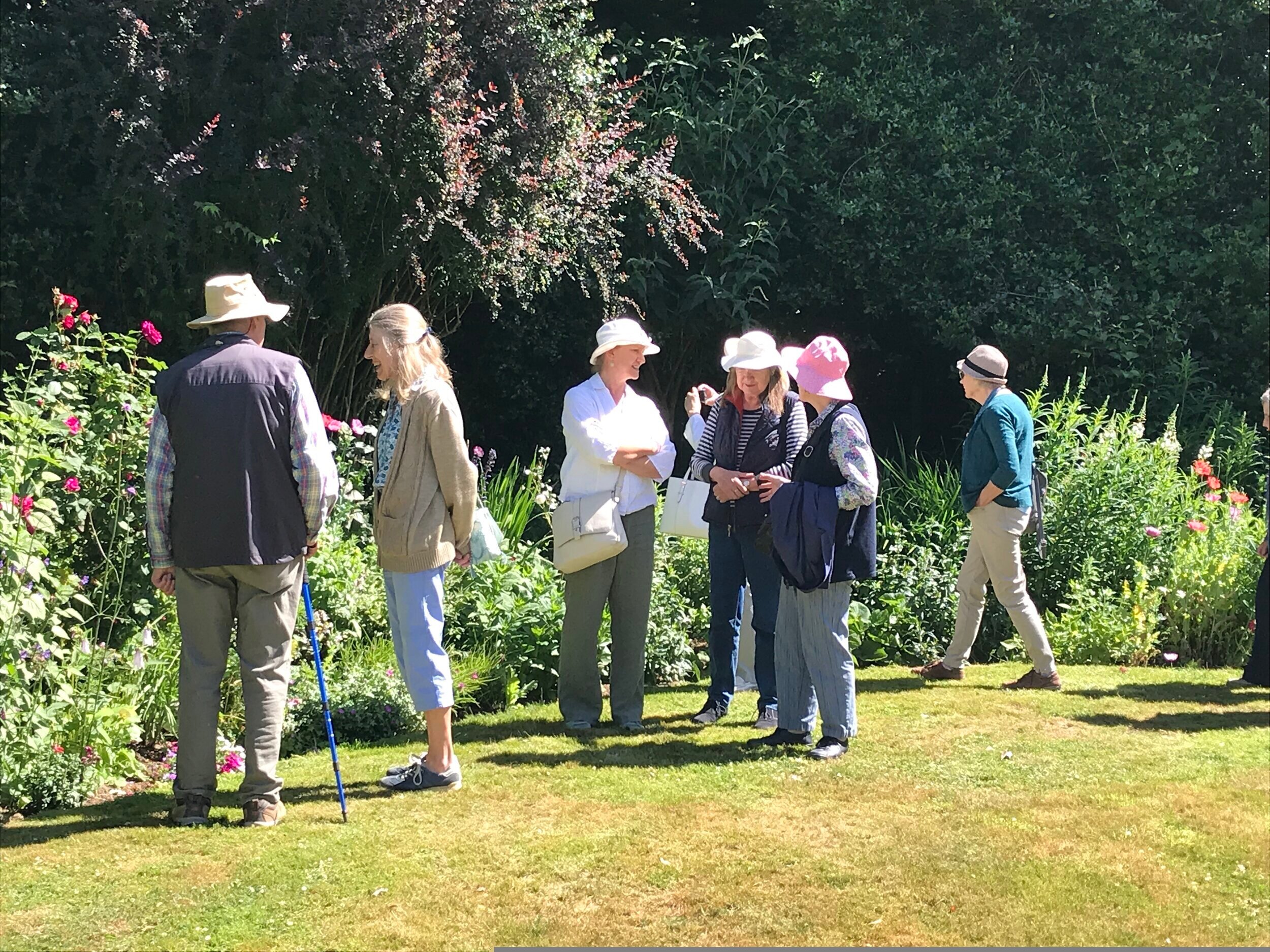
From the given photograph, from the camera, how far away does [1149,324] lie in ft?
38.5

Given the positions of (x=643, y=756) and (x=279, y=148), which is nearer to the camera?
(x=643, y=756)

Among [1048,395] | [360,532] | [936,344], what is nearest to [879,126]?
[936,344]

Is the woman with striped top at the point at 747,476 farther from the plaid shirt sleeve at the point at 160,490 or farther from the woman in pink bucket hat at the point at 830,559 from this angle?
the plaid shirt sleeve at the point at 160,490

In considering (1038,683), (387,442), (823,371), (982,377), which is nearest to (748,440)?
(823,371)

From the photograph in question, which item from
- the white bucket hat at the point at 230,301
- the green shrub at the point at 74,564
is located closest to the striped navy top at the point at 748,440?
the white bucket hat at the point at 230,301

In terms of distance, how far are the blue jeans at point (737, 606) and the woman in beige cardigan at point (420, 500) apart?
4.75 feet

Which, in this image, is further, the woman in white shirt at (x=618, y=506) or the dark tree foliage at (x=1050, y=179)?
the dark tree foliage at (x=1050, y=179)

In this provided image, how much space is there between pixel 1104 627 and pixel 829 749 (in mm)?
3047

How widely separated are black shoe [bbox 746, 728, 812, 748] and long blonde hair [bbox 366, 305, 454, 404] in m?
2.13

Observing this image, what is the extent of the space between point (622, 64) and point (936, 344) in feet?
13.2

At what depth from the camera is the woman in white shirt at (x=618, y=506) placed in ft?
18.7

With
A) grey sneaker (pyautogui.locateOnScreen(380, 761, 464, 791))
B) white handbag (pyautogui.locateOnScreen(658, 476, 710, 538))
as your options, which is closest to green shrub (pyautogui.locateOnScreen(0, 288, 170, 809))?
grey sneaker (pyautogui.locateOnScreen(380, 761, 464, 791))

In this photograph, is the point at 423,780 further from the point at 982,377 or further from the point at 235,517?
the point at 982,377

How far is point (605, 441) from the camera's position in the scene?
5.65 m
